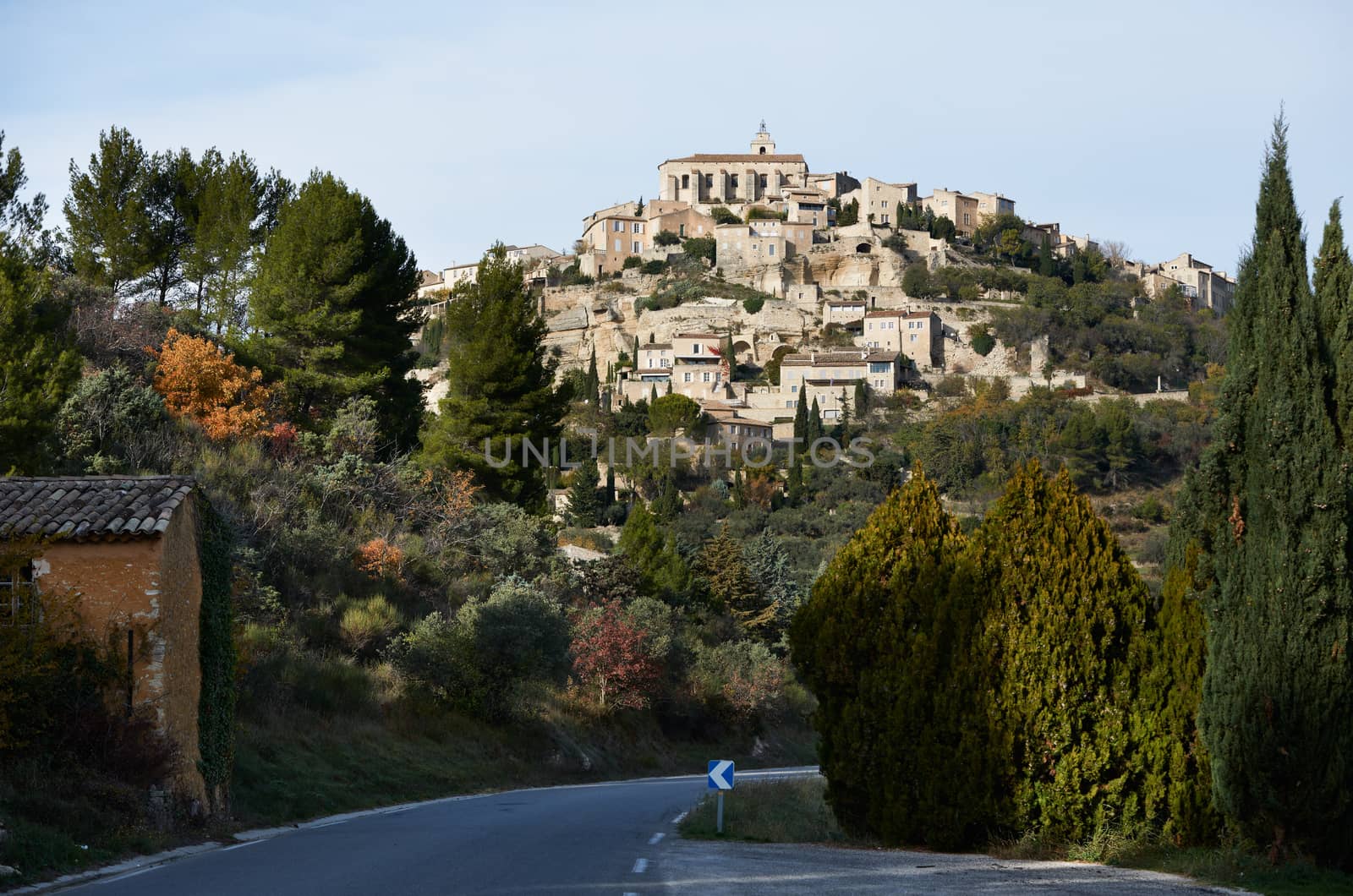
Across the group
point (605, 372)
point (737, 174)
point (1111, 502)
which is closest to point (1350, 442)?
point (1111, 502)

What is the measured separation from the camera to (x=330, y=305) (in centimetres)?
4188

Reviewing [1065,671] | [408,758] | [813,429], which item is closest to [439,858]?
[1065,671]

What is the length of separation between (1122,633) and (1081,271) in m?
155

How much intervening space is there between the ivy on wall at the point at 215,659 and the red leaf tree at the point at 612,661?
17259 millimetres

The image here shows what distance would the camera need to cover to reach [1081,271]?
163 meters

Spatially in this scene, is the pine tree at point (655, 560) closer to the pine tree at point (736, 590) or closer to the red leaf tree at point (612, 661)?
the pine tree at point (736, 590)

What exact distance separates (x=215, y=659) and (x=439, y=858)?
20.4 feet

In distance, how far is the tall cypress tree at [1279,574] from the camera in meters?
13.3

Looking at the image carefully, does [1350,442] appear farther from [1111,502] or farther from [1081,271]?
[1081,271]

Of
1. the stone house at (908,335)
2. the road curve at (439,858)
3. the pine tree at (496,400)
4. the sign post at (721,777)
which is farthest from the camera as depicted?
the stone house at (908,335)

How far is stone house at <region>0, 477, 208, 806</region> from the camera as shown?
16.5 m

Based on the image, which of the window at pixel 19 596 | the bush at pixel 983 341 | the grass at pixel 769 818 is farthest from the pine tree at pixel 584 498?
the window at pixel 19 596

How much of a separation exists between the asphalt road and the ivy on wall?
136 cm

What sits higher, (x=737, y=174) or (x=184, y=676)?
(x=737, y=174)
